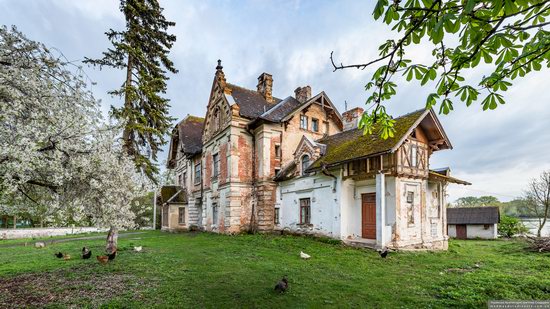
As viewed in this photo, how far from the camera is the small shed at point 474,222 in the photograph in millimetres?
29733

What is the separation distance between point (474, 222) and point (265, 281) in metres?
30.6

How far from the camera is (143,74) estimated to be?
14578 millimetres

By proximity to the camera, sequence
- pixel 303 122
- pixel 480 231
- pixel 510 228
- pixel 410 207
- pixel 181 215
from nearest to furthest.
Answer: pixel 410 207 < pixel 303 122 < pixel 181 215 < pixel 480 231 < pixel 510 228

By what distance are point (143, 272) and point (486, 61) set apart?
33.0 ft

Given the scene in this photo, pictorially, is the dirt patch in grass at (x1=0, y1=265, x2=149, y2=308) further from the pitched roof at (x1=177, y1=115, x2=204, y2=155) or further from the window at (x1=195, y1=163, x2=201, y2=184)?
the pitched roof at (x1=177, y1=115, x2=204, y2=155)

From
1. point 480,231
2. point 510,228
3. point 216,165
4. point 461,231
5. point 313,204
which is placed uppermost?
point 216,165

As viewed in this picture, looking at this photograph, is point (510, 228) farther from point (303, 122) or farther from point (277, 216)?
point (277, 216)

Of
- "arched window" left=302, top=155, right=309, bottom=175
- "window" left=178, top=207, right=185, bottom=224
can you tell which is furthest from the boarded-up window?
"arched window" left=302, top=155, right=309, bottom=175

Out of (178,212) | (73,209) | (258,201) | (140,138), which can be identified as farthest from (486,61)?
(178,212)

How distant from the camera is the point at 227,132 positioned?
21781 mm

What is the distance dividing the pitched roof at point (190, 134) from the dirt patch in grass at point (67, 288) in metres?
19.5

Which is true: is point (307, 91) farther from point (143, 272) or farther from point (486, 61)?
point (486, 61)

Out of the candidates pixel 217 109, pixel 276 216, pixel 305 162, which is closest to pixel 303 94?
pixel 217 109

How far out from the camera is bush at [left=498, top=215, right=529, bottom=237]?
100 ft
